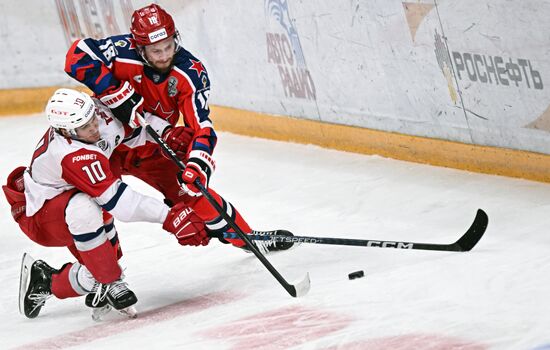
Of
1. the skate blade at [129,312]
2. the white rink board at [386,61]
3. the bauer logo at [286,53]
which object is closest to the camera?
the skate blade at [129,312]

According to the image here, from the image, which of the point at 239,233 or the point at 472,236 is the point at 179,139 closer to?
the point at 239,233

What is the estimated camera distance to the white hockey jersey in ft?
12.7

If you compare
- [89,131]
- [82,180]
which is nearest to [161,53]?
[89,131]

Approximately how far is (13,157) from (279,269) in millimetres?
3406

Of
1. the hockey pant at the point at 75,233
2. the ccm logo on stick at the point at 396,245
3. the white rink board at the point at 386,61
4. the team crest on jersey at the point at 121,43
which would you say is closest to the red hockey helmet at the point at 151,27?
the team crest on jersey at the point at 121,43

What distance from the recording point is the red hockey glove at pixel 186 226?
12.8ft

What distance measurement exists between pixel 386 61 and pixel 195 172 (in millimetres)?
2049

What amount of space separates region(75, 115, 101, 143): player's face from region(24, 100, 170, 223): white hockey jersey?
0.02 metres

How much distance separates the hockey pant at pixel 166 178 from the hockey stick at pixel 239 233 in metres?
0.15

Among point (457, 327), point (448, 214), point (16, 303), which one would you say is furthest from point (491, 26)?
point (16, 303)

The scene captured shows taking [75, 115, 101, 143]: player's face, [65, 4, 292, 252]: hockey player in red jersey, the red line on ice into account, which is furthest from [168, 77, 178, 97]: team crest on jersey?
the red line on ice

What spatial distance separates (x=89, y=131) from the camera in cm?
392

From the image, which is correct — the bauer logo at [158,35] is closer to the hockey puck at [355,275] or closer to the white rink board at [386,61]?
the hockey puck at [355,275]

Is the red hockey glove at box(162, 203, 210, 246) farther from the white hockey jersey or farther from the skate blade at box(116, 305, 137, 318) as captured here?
the skate blade at box(116, 305, 137, 318)
